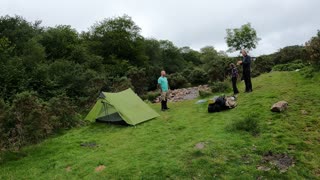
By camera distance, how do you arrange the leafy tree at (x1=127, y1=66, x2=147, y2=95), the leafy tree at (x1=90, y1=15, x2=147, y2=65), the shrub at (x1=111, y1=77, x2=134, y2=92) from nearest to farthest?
1. the shrub at (x1=111, y1=77, x2=134, y2=92)
2. the leafy tree at (x1=127, y1=66, x2=147, y2=95)
3. the leafy tree at (x1=90, y1=15, x2=147, y2=65)

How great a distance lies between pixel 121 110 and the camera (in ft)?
47.3

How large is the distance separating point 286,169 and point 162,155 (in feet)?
11.9

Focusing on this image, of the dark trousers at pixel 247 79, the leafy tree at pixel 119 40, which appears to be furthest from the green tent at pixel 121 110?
the leafy tree at pixel 119 40

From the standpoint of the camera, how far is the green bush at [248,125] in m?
10.5

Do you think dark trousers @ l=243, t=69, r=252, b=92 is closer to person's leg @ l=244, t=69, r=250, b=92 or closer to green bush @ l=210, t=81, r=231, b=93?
person's leg @ l=244, t=69, r=250, b=92

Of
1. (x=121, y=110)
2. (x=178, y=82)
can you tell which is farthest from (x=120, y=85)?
(x=178, y=82)

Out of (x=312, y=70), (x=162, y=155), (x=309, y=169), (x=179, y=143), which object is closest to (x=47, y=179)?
(x=162, y=155)

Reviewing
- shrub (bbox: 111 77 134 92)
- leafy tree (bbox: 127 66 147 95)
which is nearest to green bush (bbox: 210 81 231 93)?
shrub (bbox: 111 77 134 92)

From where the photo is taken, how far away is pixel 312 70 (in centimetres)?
1762

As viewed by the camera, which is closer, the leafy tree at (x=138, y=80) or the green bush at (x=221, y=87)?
the green bush at (x=221, y=87)

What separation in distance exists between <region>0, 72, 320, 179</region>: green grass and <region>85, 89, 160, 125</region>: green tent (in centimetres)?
58

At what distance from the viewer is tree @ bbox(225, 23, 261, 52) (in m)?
50.3

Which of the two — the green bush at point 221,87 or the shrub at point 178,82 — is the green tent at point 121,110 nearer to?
the green bush at point 221,87

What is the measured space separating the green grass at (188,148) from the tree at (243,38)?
38.0 m
